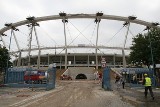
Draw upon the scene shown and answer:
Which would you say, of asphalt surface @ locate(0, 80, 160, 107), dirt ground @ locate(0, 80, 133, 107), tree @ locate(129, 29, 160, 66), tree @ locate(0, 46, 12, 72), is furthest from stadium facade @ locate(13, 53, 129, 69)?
dirt ground @ locate(0, 80, 133, 107)

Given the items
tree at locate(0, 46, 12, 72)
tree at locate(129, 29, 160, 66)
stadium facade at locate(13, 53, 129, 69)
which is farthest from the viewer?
stadium facade at locate(13, 53, 129, 69)

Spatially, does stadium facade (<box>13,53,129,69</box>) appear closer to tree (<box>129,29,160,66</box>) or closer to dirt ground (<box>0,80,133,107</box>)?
tree (<box>129,29,160,66</box>)

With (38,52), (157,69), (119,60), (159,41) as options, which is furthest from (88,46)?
(157,69)

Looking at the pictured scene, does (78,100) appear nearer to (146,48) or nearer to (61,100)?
(61,100)

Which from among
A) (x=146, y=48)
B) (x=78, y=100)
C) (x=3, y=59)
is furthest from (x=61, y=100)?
(x=146, y=48)

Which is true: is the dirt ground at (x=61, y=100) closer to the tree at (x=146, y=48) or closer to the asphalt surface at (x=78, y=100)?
the asphalt surface at (x=78, y=100)

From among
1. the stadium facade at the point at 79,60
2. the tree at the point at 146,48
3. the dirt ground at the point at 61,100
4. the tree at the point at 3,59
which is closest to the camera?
→ the dirt ground at the point at 61,100

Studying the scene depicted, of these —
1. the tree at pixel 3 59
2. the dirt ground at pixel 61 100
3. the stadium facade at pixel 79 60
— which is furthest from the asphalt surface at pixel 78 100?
the stadium facade at pixel 79 60

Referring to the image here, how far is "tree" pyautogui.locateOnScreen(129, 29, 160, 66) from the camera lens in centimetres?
3950

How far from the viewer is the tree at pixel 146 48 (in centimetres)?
3950

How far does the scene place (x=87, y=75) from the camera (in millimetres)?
80500

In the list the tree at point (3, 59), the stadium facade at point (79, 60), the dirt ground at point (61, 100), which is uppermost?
the stadium facade at point (79, 60)

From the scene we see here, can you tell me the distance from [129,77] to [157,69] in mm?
3777

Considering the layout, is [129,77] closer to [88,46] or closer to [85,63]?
[88,46]
